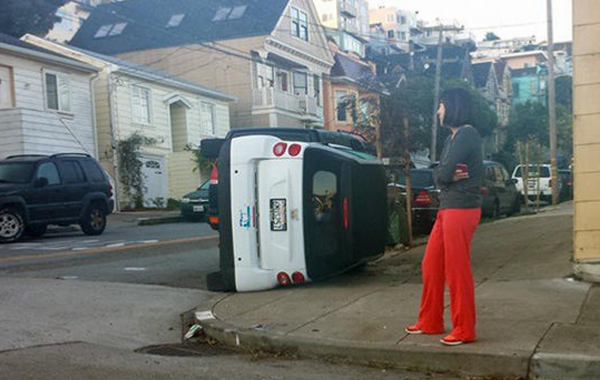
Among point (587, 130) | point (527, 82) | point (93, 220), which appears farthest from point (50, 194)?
point (527, 82)

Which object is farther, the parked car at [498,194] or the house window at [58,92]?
the house window at [58,92]

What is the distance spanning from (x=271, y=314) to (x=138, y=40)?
33.1m

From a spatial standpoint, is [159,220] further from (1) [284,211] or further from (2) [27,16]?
(2) [27,16]

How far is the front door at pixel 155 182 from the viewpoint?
93.4ft

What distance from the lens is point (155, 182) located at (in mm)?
29250

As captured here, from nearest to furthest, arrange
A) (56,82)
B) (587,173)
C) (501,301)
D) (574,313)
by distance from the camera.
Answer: (574,313) → (501,301) → (587,173) → (56,82)

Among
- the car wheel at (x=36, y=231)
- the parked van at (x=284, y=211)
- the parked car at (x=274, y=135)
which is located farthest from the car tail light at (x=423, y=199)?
the car wheel at (x=36, y=231)

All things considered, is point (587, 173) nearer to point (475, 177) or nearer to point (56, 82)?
point (475, 177)

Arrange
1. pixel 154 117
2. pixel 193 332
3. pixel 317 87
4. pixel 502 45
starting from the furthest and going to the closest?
pixel 502 45 → pixel 317 87 → pixel 154 117 → pixel 193 332

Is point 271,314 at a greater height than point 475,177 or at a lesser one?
lesser

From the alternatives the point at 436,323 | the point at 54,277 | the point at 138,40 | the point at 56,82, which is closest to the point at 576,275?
the point at 436,323

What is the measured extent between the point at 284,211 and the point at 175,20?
32504 millimetres

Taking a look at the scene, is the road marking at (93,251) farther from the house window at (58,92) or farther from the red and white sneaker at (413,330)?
the house window at (58,92)

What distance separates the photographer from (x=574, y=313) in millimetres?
5984
